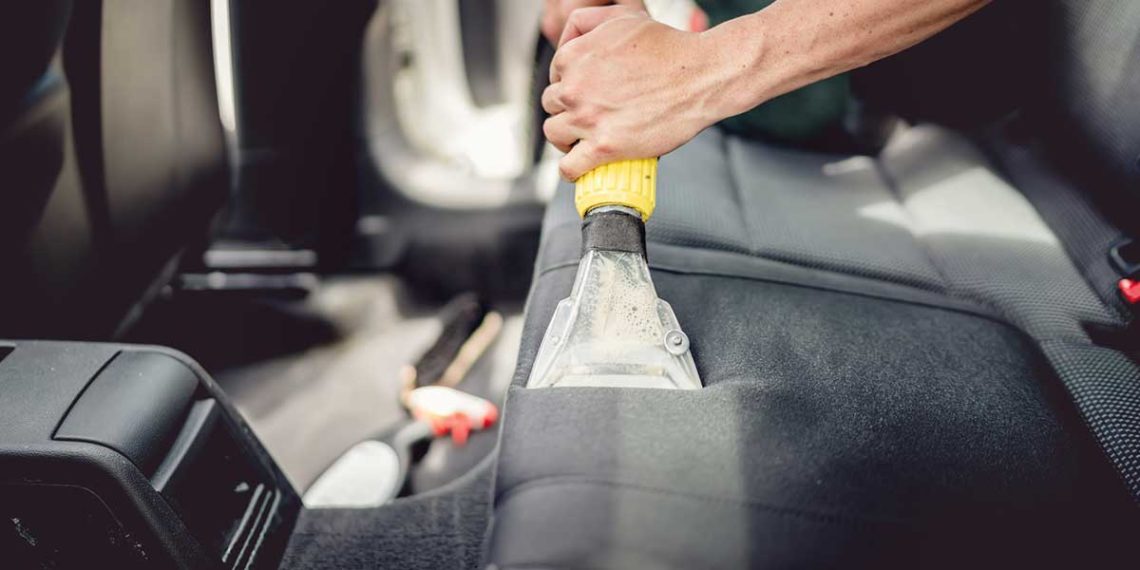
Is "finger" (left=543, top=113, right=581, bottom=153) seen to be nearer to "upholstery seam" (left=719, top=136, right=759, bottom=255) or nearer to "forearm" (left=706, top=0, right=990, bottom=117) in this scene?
"forearm" (left=706, top=0, right=990, bottom=117)

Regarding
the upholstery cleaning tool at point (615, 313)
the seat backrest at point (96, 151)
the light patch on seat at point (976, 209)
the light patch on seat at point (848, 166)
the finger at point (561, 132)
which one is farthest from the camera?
the light patch on seat at point (848, 166)

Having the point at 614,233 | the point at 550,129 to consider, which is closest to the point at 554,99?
the point at 550,129

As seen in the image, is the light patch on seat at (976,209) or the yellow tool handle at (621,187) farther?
the light patch on seat at (976,209)

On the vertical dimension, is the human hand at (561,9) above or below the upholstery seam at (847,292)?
above

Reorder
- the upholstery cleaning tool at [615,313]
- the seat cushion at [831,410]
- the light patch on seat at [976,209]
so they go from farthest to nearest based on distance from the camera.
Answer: the light patch on seat at [976,209], the upholstery cleaning tool at [615,313], the seat cushion at [831,410]

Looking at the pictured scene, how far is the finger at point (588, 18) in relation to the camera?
793mm

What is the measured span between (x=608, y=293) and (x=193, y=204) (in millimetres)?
815

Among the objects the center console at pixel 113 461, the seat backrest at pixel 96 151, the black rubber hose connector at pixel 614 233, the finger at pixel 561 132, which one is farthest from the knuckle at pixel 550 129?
the seat backrest at pixel 96 151

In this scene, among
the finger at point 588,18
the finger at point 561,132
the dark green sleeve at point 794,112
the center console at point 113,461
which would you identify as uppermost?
the finger at point 588,18

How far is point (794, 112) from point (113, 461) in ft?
3.02

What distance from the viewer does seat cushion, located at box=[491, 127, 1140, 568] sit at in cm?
54

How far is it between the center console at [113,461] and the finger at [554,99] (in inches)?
16.6

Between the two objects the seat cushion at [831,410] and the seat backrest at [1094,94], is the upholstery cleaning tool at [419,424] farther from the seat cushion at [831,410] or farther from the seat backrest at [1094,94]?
the seat backrest at [1094,94]

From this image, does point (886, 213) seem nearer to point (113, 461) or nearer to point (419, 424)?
point (419, 424)
